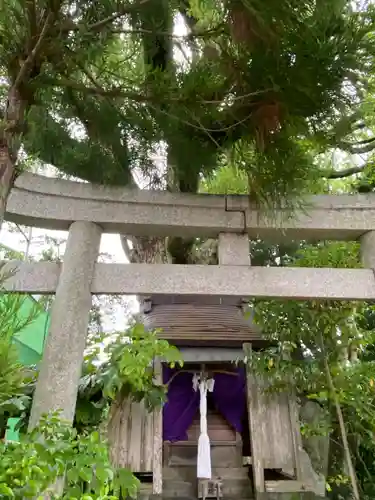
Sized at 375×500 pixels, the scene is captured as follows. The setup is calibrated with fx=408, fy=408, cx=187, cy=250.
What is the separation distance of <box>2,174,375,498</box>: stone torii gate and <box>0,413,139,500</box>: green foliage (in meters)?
0.70

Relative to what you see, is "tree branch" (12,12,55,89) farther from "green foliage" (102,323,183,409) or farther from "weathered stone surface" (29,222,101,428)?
"green foliage" (102,323,183,409)

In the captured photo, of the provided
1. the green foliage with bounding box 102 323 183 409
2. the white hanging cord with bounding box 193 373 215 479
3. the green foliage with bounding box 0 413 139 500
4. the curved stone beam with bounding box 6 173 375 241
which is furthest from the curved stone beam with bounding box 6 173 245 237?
the white hanging cord with bounding box 193 373 215 479

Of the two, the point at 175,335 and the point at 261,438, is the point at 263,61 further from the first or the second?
the point at 261,438

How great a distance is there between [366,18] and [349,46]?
177 mm

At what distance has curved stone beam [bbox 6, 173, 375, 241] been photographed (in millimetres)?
3109

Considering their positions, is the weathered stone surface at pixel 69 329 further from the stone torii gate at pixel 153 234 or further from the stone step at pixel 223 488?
the stone step at pixel 223 488

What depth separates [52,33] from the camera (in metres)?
2.10

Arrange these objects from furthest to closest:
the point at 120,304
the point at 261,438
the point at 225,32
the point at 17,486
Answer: the point at 120,304 → the point at 261,438 → the point at 225,32 → the point at 17,486

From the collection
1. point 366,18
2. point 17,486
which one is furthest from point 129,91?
point 17,486

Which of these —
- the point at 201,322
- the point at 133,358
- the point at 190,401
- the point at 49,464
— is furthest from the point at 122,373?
the point at 190,401

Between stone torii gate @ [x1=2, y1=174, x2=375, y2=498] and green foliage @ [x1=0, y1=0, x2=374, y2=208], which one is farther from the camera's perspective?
stone torii gate @ [x1=2, y1=174, x2=375, y2=498]

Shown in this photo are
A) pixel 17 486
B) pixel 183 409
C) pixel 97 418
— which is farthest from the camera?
pixel 183 409

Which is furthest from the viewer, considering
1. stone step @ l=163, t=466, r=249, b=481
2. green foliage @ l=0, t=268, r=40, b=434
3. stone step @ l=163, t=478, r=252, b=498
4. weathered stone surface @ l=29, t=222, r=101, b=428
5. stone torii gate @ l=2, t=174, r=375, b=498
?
stone step @ l=163, t=466, r=249, b=481

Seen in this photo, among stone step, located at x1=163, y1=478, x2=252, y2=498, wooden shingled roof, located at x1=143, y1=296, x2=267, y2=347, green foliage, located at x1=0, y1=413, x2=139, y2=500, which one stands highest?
wooden shingled roof, located at x1=143, y1=296, x2=267, y2=347
